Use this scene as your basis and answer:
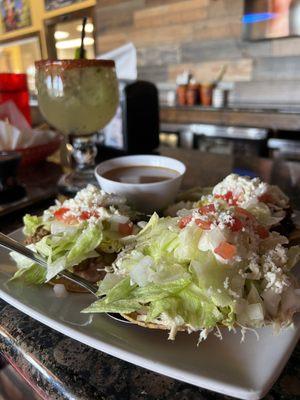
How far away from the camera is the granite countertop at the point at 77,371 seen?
384mm

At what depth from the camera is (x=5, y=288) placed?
541 millimetres

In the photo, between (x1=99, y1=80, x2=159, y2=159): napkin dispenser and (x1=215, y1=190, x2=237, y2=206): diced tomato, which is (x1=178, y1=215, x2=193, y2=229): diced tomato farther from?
(x1=99, y1=80, x2=159, y2=159): napkin dispenser

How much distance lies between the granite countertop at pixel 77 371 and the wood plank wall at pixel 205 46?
10.4 feet

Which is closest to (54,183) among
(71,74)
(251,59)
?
(71,74)

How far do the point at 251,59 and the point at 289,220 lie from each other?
2944mm

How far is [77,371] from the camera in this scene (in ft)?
1.35

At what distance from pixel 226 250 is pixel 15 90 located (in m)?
1.21

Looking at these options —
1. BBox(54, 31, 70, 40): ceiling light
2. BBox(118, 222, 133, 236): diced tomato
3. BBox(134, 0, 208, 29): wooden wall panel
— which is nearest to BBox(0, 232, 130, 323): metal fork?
BBox(118, 222, 133, 236): diced tomato

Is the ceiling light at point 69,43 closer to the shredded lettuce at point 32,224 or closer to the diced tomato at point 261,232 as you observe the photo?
the shredded lettuce at point 32,224

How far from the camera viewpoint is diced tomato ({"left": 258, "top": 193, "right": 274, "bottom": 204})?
68 centimetres

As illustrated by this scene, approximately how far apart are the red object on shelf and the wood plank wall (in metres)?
2.46

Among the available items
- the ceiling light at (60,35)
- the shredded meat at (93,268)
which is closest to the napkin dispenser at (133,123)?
the shredded meat at (93,268)

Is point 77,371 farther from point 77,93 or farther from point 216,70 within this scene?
point 216,70

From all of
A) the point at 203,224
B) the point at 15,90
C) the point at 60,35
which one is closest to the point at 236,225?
the point at 203,224
